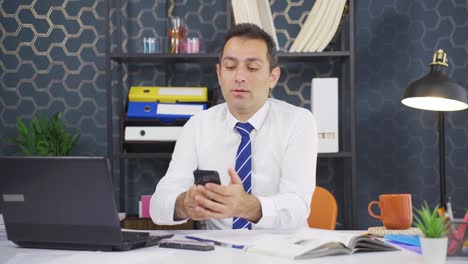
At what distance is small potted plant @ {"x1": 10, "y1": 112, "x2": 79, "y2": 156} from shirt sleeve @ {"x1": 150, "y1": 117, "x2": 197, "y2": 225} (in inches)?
40.6

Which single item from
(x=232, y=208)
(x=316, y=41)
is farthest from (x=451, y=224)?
(x=316, y=41)

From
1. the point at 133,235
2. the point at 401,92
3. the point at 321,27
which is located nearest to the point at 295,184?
the point at 133,235

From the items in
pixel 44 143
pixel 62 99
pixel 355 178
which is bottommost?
pixel 355 178

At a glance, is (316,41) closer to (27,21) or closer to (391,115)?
(391,115)

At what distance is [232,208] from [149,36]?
179cm

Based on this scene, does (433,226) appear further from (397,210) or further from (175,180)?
(175,180)

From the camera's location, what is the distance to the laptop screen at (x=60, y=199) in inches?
58.3

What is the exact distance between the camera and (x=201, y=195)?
6.00ft

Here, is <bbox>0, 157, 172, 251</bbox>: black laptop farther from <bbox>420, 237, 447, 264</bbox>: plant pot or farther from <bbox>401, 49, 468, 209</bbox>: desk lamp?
<bbox>401, 49, 468, 209</bbox>: desk lamp

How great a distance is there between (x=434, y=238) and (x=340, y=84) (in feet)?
6.82

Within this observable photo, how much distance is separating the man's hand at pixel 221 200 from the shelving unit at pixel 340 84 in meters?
1.21

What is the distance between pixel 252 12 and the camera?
3078 mm

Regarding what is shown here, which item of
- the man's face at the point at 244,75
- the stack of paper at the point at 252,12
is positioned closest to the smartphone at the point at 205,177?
the man's face at the point at 244,75

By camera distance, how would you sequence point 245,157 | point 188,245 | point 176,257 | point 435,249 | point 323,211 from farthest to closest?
1. point 323,211
2. point 245,157
3. point 188,245
4. point 176,257
5. point 435,249
